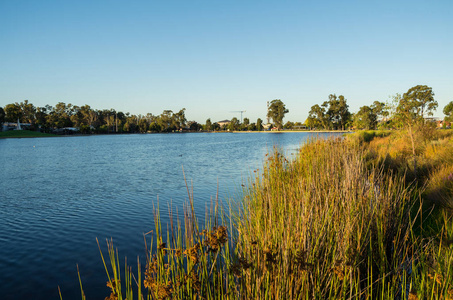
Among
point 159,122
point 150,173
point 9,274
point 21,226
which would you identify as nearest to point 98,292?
point 9,274

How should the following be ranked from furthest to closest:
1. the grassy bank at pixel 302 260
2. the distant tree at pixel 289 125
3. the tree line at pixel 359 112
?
the distant tree at pixel 289 125, the tree line at pixel 359 112, the grassy bank at pixel 302 260

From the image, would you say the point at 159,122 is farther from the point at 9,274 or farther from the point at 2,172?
the point at 9,274

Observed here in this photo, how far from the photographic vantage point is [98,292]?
13.8ft

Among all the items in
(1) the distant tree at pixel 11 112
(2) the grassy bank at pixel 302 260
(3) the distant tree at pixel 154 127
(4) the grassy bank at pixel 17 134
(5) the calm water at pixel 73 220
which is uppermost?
(1) the distant tree at pixel 11 112

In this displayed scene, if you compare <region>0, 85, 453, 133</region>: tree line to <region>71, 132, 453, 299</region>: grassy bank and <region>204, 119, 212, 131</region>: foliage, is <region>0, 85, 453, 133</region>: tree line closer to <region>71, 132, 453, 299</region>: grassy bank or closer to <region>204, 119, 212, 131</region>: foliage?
<region>204, 119, 212, 131</region>: foliage

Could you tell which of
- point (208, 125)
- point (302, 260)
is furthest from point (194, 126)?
point (302, 260)

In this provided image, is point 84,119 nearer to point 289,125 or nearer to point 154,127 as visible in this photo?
point 154,127

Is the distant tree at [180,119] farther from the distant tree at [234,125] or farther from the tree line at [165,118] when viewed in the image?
the distant tree at [234,125]

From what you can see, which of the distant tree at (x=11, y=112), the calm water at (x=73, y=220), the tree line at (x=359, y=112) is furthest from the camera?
the distant tree at (x=11, y=112)

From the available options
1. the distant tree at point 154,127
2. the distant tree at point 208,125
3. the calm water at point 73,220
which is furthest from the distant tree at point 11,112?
the calm water at point 73,220

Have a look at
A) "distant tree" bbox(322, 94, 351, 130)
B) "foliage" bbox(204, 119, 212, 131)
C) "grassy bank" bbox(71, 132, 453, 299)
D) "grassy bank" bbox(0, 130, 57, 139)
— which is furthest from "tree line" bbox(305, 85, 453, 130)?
"grassy bank" bbox(0, 130, 57, 139)

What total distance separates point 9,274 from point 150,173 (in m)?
10.8

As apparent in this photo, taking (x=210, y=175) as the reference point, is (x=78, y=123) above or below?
above

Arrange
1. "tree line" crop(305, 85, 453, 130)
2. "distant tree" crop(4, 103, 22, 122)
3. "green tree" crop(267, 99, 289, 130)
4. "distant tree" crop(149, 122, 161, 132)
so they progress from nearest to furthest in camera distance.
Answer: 1. "tree line" crop(305, 85, 453, 130)
2. "distant tree" crop(4, 103, 22, 122)
3. "green tree" crop(267, 99, 289, 130)
4. "distant tree" crop(149, 122, 161, 132)
